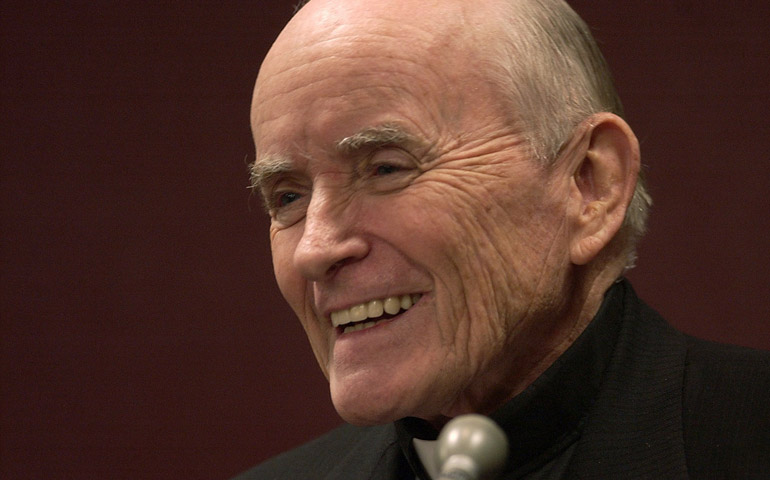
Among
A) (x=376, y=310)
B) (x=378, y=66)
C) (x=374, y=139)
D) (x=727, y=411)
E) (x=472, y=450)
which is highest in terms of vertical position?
(x=378, y=66)

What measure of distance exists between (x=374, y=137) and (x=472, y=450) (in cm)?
63

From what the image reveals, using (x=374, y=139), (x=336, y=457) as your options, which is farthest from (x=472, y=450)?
(x=336, y=457)

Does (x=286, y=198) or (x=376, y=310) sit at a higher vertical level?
(x=286, y=198)

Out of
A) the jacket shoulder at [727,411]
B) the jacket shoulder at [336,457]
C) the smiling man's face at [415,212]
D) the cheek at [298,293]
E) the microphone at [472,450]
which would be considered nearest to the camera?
the microphone at [472,450]

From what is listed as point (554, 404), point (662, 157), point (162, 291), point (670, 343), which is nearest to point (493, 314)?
point (554, 404)

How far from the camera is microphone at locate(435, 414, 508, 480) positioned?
1026mm

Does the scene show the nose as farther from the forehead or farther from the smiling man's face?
the forehead

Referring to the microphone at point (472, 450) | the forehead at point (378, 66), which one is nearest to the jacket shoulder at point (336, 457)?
the forehead at point (378, 66)

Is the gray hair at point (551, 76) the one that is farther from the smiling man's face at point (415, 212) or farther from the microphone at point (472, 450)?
the microphone at point (472, 450)

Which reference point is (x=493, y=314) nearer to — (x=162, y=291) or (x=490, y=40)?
(x=490, y=40)

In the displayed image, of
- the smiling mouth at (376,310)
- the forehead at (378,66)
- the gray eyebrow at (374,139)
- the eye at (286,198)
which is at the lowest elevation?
the smiling mouth at (376,310)

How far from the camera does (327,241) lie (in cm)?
157

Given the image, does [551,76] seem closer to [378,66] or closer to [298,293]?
[378,66]

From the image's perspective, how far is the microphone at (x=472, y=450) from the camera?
1.03m
